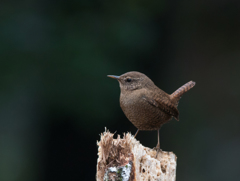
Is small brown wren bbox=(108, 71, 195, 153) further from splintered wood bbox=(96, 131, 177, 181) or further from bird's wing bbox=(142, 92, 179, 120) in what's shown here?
splintered wood bbox=(96, 131, 177, 181)

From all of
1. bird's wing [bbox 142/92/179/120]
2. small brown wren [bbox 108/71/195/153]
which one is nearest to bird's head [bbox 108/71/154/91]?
small brown wren [bbox 108/71/195/153]

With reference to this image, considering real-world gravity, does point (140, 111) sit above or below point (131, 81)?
below

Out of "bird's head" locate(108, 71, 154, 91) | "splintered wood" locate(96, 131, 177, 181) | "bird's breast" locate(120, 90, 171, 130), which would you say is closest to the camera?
"splintered wood" locate(96, 131, 177, 181)

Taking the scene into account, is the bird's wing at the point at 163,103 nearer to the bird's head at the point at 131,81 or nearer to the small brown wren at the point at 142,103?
the small brown wren at the point at 142,103

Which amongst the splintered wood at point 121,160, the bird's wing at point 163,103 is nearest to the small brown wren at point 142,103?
the bird's wing at point 163,103

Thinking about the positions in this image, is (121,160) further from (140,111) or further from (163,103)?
(163,103)

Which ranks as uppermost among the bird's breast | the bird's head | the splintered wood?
the bird's head

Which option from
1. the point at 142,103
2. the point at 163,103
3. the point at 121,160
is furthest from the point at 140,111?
the point at 121,160
